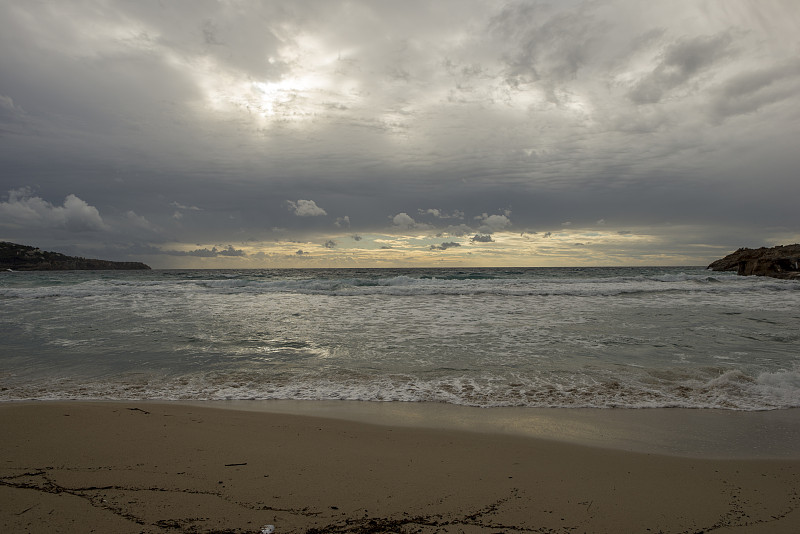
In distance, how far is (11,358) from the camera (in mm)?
7750

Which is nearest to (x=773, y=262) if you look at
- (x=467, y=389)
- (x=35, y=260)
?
(x=467, y=389)

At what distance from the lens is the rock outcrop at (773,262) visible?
30.9 meters

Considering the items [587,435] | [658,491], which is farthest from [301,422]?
[658,491]

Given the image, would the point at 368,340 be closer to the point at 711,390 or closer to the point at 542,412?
the point at 542,412

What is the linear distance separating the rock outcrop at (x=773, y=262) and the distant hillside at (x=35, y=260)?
11167 centimetres

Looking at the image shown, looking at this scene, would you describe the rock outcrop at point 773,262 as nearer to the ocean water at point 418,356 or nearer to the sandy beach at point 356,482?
the ocean water at point 418,356

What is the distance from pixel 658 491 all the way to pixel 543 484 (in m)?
0.86

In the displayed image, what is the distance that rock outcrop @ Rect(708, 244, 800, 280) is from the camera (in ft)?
101

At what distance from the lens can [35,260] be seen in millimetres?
83812

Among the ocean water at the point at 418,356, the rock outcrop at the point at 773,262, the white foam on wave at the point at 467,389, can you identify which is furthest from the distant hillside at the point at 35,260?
the rock outcrop at the point at 773,262

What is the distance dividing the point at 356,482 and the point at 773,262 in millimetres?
42103

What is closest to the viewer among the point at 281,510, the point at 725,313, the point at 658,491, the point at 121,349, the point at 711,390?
the point at 281,510

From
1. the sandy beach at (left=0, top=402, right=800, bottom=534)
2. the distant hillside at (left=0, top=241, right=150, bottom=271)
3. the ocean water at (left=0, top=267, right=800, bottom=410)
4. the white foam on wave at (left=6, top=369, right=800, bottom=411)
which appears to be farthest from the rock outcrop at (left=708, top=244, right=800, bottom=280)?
the distant hillside at (left=0, top=241, right=150, bottom=271)

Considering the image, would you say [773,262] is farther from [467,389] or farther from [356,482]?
[356,482]
